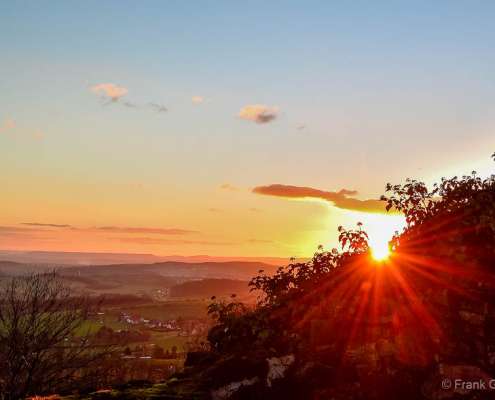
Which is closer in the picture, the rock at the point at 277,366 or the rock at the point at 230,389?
the rock at the point at 230,389

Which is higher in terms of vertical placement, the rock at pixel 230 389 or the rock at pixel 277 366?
the rock at pixel 277 366

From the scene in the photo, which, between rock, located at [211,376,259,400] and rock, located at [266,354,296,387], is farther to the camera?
rock, located at [266,354,296,387]

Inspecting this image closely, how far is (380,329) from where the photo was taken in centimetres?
1280

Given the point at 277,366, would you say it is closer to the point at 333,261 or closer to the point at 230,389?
the point at 230,389

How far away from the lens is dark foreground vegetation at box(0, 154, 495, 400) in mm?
11461

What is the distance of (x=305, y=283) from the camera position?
17.2 metres

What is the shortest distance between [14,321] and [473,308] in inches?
1309

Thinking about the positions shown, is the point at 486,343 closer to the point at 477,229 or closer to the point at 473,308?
the point at 473,308

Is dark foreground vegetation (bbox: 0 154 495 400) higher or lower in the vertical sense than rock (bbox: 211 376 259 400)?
higher

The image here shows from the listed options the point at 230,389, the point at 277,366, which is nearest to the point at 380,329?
the point at 277,366

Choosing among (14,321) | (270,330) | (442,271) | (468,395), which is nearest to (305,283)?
(270,330)

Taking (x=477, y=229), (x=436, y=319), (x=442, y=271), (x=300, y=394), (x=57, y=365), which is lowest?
(x=57, y=365)

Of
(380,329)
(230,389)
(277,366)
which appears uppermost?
(380,329)

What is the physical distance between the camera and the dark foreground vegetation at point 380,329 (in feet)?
37.6
